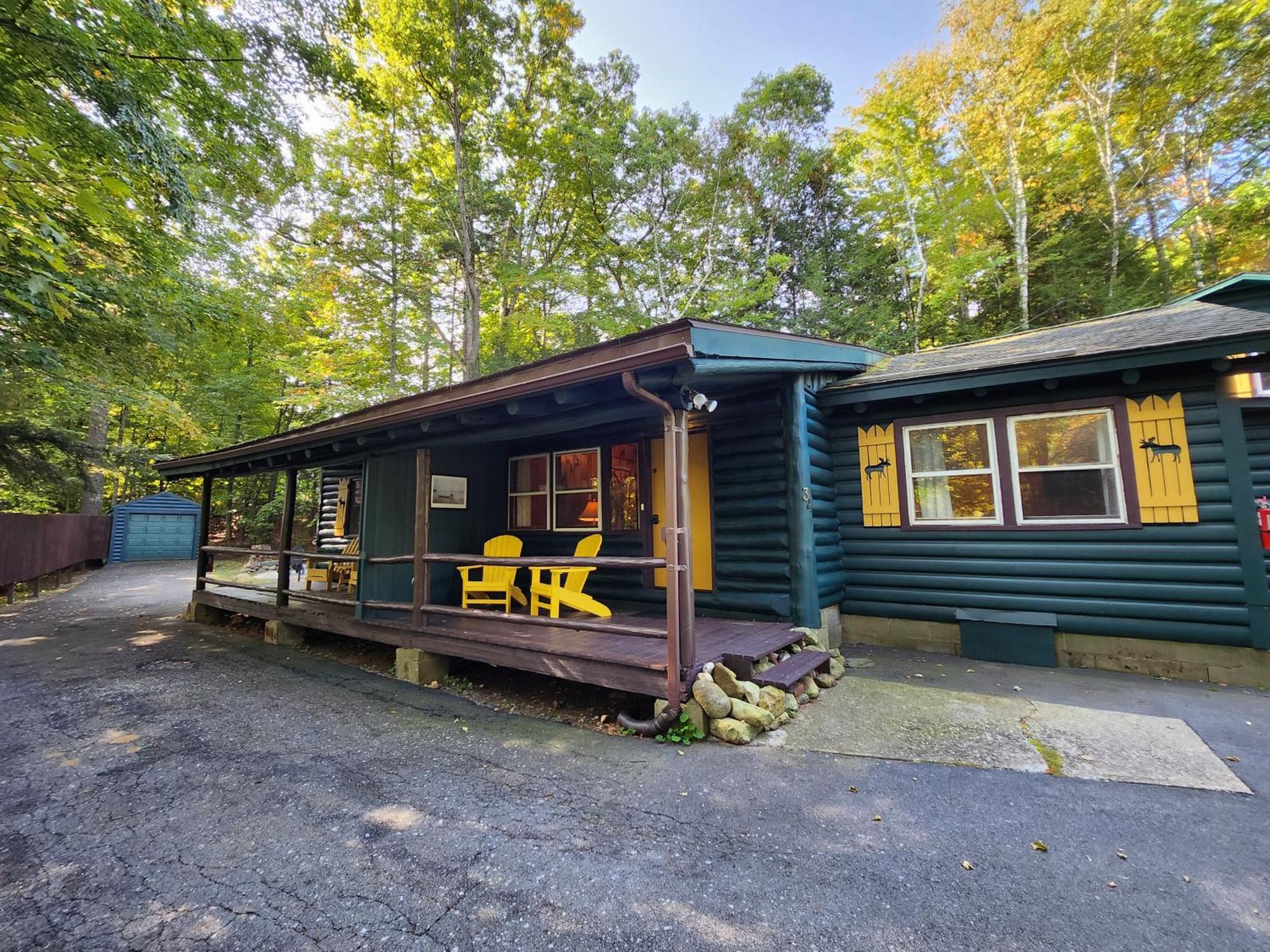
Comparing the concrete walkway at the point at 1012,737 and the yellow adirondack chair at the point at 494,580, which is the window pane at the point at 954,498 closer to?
the concrete walkway at the point at 1012,737

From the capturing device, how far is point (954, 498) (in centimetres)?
533

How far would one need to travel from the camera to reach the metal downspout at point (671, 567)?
3.33 metres

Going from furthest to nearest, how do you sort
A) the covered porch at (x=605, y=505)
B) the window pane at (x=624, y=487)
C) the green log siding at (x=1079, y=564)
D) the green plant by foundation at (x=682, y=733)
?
the window pane at (x=624, y=487), the green log siding at (x=1079, y=564), the covered porch at (x=605, y=505), the green plant by foundation at (x=682, y=733)

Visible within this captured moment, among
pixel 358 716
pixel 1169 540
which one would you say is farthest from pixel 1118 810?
pixel 358 716

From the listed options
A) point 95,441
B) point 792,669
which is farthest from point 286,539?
Answer: point 95,441

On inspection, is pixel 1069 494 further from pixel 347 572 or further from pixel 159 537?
pixel 159 537

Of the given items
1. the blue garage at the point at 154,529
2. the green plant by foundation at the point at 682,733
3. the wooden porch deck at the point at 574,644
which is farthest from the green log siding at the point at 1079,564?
the blue garage at the point at 154,529

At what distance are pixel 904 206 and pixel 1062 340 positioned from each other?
502 inches

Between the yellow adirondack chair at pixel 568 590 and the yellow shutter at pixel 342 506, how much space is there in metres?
6.09

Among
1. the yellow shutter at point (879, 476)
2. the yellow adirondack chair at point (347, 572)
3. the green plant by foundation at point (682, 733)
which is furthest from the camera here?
the yellow adirondack chair at point (347, 572)

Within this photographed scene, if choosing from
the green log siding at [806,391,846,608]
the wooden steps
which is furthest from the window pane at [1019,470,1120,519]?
the wooden steps

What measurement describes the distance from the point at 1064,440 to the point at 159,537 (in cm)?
2395

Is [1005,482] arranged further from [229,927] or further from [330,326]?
[330,326]

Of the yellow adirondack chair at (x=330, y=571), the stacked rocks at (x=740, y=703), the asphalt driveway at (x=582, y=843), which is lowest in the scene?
the asphalt driveway at (x=582, y=843)
